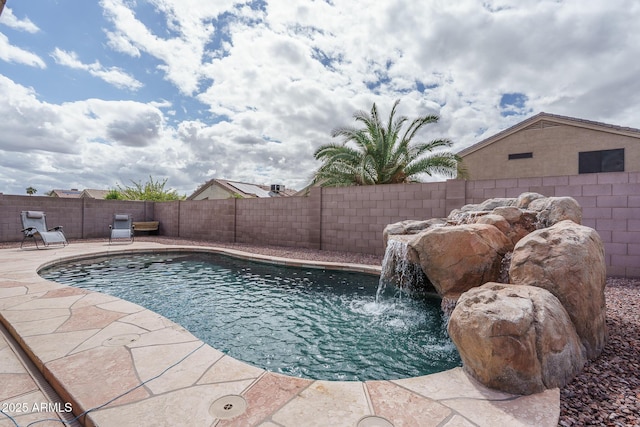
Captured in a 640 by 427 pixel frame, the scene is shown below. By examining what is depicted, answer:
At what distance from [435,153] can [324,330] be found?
7851mm

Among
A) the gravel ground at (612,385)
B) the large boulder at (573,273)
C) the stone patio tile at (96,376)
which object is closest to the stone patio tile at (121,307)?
the stone patio tile at (96,376)

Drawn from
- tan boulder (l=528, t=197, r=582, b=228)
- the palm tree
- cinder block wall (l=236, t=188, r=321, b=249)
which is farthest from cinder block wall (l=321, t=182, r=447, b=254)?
tan boulder (l=528, t=197, r=582, b=228)

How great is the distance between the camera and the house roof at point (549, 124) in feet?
37.9

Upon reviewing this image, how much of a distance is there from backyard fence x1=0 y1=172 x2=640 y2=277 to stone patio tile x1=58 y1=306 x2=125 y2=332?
608 cm

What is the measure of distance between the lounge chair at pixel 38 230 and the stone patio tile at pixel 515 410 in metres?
11.7

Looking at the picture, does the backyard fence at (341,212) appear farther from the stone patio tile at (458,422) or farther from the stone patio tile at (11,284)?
the stone patio tile at (11,284)

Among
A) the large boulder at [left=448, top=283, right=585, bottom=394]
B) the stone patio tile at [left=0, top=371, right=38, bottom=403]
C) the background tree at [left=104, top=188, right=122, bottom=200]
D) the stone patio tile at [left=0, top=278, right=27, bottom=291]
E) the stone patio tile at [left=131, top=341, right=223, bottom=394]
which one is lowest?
the stone patio tile at [left=0, top=371, right=38, bottom=403]

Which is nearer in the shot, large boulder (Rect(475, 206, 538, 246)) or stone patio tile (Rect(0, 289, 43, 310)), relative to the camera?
stone patio tile (Rect(0, 289, 43, 310))

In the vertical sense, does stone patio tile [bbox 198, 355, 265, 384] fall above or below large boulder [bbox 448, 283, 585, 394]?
below

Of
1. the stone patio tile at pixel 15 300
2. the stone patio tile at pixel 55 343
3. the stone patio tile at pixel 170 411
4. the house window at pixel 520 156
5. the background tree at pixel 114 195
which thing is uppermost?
the house window at pixel 520 156

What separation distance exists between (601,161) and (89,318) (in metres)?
17.3

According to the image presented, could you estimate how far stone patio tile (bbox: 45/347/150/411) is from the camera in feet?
5.70

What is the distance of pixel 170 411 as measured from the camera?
162cm

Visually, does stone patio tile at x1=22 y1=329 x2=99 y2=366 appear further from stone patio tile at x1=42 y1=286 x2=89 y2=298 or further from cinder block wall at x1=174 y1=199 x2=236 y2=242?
cinder block wall at x1=174 y1=199 x2=236 y2=242
